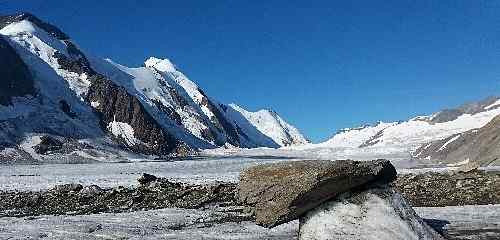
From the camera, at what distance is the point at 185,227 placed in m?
Answer: 18.3

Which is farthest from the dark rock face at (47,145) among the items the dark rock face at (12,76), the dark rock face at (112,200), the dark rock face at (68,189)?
the dark rock face at (112,200)

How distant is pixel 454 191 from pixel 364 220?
16.7 m

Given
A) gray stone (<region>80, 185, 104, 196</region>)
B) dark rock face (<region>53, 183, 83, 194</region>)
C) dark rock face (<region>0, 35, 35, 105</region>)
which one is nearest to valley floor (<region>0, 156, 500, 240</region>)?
gray stone (<region>80, 185, 104, 196</region>)

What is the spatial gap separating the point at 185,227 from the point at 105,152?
154m

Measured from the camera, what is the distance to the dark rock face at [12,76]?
170m

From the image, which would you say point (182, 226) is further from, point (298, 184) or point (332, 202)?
point (298, 184)

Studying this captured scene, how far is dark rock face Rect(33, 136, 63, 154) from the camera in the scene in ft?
495

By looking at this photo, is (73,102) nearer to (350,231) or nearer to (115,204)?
(115,204)

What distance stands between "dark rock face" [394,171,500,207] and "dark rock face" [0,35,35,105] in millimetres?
152238

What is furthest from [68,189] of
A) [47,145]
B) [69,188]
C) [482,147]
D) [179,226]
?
[47,145]

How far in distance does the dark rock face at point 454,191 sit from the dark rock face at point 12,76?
15224cm

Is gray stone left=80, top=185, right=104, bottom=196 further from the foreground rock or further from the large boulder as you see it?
the foreground rock

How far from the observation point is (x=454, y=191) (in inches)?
1069

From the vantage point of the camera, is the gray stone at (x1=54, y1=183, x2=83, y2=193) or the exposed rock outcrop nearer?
the exposed rock outcrop
